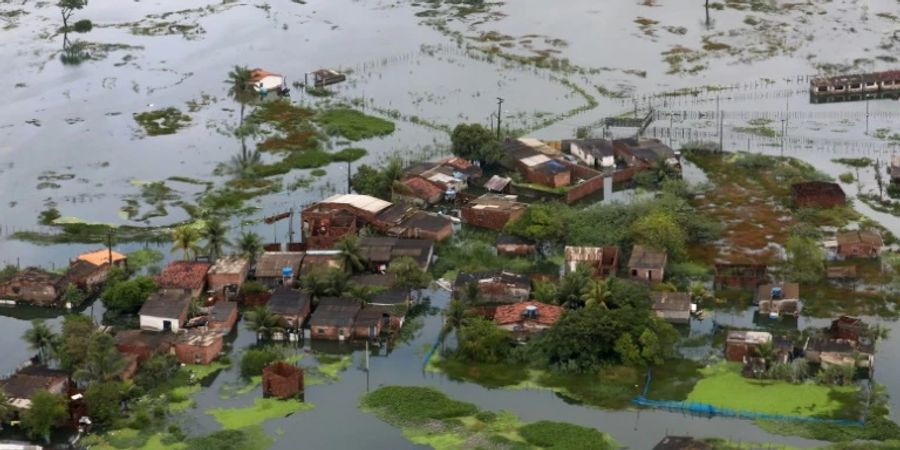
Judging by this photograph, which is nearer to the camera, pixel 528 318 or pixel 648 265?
pixel 528 318

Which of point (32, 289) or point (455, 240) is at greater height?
point (32, 289)

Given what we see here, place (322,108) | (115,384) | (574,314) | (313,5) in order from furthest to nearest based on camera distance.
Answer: (313,5)
(322,108)
(574,314)
(115,384)

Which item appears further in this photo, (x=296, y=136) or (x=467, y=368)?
(x=296, y=136)

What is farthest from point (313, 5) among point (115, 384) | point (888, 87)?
point (115, 384)

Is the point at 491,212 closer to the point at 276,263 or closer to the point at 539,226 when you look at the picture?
the point at 539,226

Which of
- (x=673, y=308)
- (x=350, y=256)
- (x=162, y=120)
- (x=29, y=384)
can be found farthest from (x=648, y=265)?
(x=162, y=120)

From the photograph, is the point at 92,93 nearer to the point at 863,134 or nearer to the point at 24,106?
the point at 24,106

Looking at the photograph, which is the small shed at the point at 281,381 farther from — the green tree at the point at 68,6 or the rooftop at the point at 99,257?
the green tree at the point at 68,6
